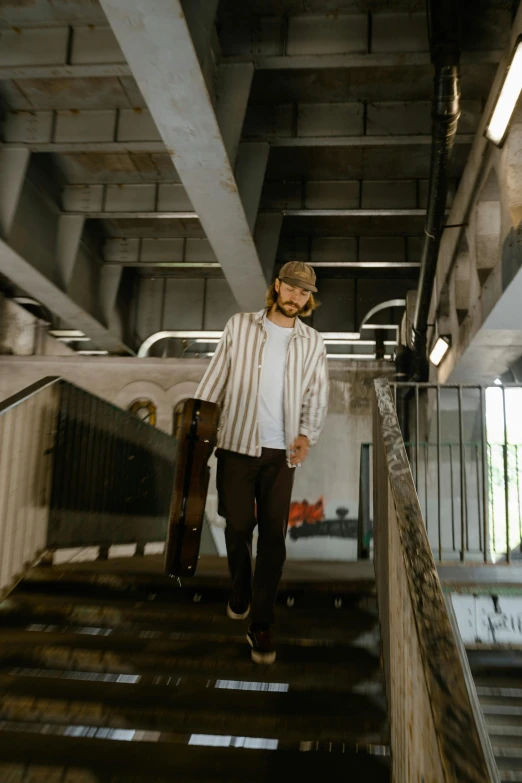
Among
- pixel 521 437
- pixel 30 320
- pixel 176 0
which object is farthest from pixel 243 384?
pixel 521 437

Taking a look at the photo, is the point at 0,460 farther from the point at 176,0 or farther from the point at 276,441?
the point at 176,0

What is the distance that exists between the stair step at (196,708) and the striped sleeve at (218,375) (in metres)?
1.35

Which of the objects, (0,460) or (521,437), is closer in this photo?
(0,460)

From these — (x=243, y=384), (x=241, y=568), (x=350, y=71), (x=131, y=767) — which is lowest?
(x=131, y=767)

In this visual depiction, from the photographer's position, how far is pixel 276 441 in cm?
315

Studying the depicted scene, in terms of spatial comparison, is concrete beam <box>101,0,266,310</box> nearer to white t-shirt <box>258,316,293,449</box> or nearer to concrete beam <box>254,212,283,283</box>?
concrete beam <box>254,212,283,283</box>

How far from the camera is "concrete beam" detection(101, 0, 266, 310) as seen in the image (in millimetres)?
4555

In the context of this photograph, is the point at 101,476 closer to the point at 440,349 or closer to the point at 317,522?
the point at 440,349

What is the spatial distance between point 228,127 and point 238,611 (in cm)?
468

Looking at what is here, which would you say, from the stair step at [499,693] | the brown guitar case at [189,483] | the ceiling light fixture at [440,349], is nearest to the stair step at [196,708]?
the brown guitar case at [189,483]

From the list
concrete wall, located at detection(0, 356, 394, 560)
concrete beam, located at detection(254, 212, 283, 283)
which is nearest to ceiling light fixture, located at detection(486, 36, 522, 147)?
concrete beam, located at detection(254, 212, 283, 283)

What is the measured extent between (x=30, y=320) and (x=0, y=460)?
32.8ft

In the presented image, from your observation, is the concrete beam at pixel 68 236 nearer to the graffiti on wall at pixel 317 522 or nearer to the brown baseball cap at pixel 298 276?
the graffiti on wall at pixel 317 522

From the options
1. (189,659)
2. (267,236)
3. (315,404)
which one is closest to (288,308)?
(315,404)
